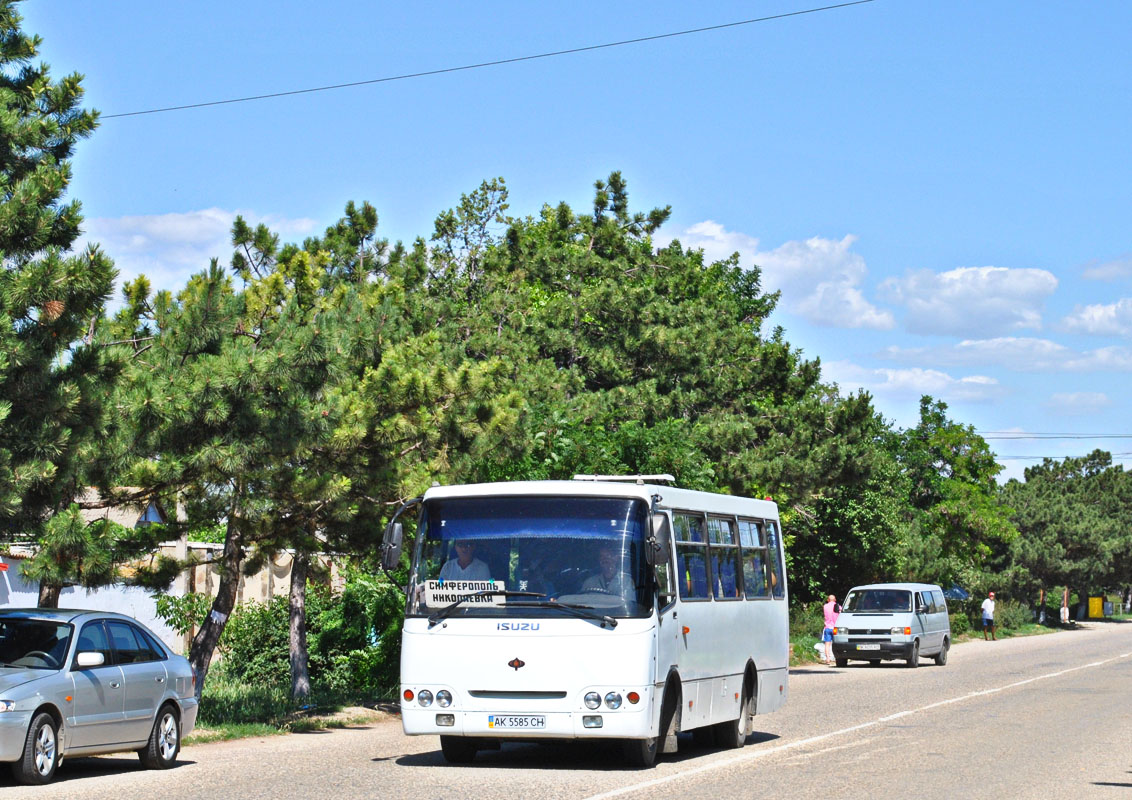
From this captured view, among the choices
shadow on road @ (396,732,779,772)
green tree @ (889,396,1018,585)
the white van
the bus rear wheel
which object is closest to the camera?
shadow on road @ (396,732,779,772)

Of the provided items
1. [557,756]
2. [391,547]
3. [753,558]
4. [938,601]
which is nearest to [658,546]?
[391,547]

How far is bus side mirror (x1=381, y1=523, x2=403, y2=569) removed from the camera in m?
12.9

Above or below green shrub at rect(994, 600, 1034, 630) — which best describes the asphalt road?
below

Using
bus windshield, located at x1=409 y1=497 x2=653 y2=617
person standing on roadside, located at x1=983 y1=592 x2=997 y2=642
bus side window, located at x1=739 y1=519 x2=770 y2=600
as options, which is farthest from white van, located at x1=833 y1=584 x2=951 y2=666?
bus windshield, located at x1=409 y1=497 x2=653 y2=617

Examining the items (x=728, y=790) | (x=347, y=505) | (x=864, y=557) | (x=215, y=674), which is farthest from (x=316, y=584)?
(x=864, y=557)

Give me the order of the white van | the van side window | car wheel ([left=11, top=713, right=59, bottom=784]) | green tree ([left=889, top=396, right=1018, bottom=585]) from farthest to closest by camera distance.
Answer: green tree ([left=889, top=396, right=1018, bottom=585]), the van side window, the white van, car wheel ([left=11, top=713, right=59, bottom=784])

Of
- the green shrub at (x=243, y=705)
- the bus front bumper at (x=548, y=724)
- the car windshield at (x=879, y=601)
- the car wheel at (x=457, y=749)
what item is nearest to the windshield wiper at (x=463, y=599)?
the bus front bumper at (x=548, y=724)

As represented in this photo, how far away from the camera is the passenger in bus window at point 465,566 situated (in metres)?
13.3

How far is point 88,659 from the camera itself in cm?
1223

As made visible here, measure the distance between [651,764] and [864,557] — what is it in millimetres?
36099

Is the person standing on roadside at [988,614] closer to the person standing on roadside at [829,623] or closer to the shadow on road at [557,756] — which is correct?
the person standing on roadside at [829,623]

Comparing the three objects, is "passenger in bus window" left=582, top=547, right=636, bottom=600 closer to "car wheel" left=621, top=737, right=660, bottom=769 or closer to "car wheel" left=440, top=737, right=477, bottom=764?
"car wheel" left=621, top=737, right=660, bottom=769

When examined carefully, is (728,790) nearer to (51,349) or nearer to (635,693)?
(635,693)

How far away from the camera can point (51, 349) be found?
43.1ft
